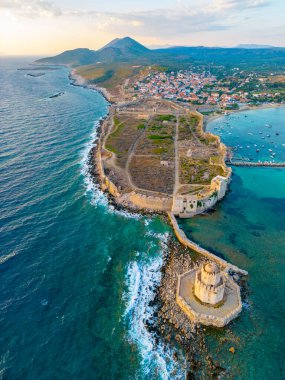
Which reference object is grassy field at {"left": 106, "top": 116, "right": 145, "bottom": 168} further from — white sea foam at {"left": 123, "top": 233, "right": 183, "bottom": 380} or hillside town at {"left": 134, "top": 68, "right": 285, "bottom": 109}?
hillside town at {"left": 134, "top": 68, "right": 285, "bottom": 109}

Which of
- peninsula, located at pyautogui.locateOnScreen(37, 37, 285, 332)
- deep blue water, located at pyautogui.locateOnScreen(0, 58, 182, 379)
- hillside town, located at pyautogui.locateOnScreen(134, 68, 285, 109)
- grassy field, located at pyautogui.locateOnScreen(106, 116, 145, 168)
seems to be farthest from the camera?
A: hillside town, located at pyautogui.locateOnScreen(134, 68, 285, 109)

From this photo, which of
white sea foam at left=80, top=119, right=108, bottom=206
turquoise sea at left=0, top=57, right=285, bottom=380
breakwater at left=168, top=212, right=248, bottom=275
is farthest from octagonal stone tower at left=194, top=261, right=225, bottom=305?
white sea foam at left=80, top=119, right=108, bottom=206

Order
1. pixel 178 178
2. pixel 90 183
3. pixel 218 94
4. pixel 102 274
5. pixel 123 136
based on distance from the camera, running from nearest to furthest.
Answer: pixel 102 274
pixel 90 183
pixel 178 178
pixel 123 136
pixel 218 94

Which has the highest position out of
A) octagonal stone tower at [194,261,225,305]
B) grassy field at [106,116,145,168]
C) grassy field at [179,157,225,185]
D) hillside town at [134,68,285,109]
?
octagonal stone tower at [194,261,225,305]

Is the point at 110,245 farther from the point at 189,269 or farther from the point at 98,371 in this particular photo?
the point at 98,371

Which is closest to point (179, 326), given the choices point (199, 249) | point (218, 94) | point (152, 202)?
point (199, 249)

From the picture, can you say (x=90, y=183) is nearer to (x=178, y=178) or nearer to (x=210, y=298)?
(x=178, y=178)

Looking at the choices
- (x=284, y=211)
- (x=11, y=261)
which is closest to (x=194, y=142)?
(x=284, y=211)

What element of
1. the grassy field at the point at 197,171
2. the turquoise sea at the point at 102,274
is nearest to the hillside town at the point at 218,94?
the grassy field at the point at 197,171
